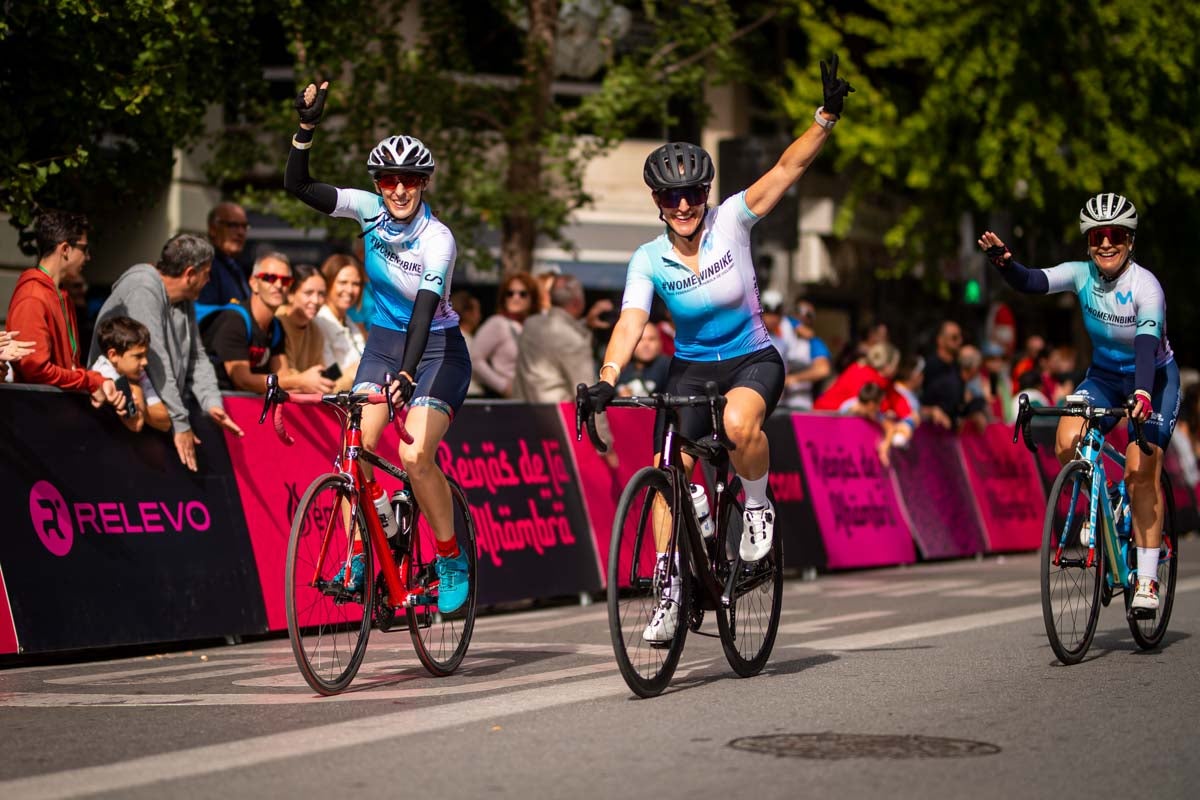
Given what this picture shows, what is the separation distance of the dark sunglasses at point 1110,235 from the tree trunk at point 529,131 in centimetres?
935

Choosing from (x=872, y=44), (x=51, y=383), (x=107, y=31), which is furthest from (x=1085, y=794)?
(x=872, y=44)

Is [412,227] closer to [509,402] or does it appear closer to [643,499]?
[643,499]

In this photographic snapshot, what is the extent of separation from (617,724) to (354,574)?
4.99ft

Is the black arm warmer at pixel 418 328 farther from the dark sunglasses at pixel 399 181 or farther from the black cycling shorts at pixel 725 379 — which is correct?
the black cycling shorts at pixel 725 379

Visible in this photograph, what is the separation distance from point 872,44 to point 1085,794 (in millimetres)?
26393

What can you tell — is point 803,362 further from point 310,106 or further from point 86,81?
point 310,106

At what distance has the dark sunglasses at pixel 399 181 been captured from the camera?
8.85 meters

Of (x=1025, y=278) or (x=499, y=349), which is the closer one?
(x=1025, y=278)

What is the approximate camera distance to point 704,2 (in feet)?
65.2

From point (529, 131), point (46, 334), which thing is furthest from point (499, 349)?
point (46, 334)

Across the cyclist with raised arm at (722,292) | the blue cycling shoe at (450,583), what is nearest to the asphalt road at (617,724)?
the blue cycling shoe at (450,583)

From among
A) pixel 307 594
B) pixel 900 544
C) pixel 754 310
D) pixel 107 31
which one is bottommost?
pixel 900 544

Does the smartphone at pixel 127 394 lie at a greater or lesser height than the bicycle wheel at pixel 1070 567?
greater

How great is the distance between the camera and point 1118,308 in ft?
33.0
